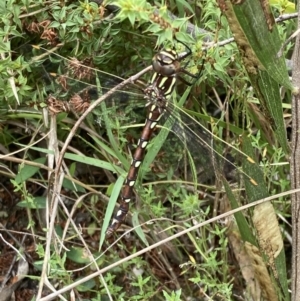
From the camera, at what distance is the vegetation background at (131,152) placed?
4.91 ft

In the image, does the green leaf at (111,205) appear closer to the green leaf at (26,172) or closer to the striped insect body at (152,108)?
the striped insect body at (152,108)

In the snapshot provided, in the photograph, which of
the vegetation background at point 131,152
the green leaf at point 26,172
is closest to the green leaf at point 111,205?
the vegetation background at point 131,152

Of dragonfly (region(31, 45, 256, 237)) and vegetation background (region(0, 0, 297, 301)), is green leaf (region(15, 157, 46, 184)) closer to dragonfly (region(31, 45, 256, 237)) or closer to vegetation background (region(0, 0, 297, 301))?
vegetation background (region(0, 0, 297, 301))

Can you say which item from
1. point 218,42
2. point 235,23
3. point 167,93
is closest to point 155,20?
point 235,23

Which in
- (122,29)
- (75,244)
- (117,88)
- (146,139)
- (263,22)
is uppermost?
(263,22)

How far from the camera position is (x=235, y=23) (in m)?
1.13

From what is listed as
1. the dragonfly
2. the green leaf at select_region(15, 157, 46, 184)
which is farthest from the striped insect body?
the green leaf at select_region(15, 157, 46, 184)

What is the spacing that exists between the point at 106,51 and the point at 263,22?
27.7 inches

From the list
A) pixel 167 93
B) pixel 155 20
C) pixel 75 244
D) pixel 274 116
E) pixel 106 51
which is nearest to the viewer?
pixel 155 20

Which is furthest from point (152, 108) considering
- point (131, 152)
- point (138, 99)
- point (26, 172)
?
point (26, 172)

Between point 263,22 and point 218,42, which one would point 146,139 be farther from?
point 263,22

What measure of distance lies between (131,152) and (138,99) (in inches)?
10.5

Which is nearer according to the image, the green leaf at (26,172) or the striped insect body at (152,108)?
the striped insect body at (152,108)

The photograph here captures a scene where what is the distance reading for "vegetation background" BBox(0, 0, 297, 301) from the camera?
150 cm
